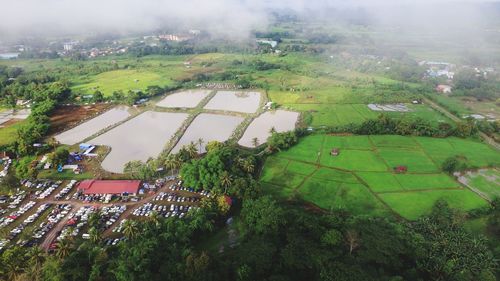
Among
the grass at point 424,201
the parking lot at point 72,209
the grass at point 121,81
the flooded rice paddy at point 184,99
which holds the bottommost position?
the grass at point 424,201

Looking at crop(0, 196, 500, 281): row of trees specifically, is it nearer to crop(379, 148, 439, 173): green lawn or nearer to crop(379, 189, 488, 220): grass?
crop(379, 189, 488, 220): grass

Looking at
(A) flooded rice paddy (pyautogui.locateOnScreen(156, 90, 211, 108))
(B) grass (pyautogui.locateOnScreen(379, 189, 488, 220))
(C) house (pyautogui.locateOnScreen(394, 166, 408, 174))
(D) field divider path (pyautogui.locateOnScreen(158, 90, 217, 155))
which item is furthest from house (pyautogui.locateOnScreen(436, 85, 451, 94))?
(A) flooded rice paddy (pyautogui.locateOnScreen(156, 90, 211, 108))

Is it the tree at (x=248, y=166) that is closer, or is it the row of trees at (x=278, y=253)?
the row of trees at (x=278, y=253)

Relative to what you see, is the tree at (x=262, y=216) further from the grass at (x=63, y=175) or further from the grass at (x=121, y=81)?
the grass at (x=121, y=81)

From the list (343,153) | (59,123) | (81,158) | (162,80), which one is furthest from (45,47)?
(343,153)

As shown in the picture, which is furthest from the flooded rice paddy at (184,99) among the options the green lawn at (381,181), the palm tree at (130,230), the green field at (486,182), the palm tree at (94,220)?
the green field at (486,182)

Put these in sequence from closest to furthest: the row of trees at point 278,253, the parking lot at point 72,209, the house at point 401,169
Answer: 1. the row of trees at point 278,253
2. the parking lot at point 72,209
3. the house at point 401,169
